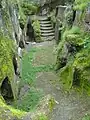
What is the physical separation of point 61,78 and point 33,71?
183cm

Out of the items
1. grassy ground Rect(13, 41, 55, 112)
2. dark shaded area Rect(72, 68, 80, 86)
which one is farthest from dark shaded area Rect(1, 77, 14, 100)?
dark shaded area Rect(72, 68, 80, 86)

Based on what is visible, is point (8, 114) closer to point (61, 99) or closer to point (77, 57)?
point (61, 99)

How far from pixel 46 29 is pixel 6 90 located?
12.5 metres

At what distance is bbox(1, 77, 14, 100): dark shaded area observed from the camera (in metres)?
9.37

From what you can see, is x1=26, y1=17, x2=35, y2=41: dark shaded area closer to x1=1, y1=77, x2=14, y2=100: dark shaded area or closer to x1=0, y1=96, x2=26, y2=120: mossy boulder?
x1=1, y1=77, x2=14, y2=100: dark shaded area

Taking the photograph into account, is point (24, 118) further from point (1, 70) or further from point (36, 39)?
point (36, 39)

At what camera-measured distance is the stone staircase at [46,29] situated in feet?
68.4

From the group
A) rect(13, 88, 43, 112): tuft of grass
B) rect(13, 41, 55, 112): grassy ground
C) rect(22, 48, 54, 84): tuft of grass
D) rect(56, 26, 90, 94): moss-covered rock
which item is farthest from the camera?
rect(22, 48, 54, 84): tuft of grass

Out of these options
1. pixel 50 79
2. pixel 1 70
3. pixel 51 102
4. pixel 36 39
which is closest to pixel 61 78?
pixel 50 79

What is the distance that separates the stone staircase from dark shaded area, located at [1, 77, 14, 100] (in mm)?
11265

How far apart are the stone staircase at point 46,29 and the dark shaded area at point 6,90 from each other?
37.0ft

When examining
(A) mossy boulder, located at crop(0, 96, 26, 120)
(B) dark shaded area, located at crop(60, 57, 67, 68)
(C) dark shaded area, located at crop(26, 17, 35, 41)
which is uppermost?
(A) mossy boulder, located at crop(0, 96, 26, 120)

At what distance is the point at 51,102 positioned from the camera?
6.02 m

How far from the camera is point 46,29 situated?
21531 millimetres
